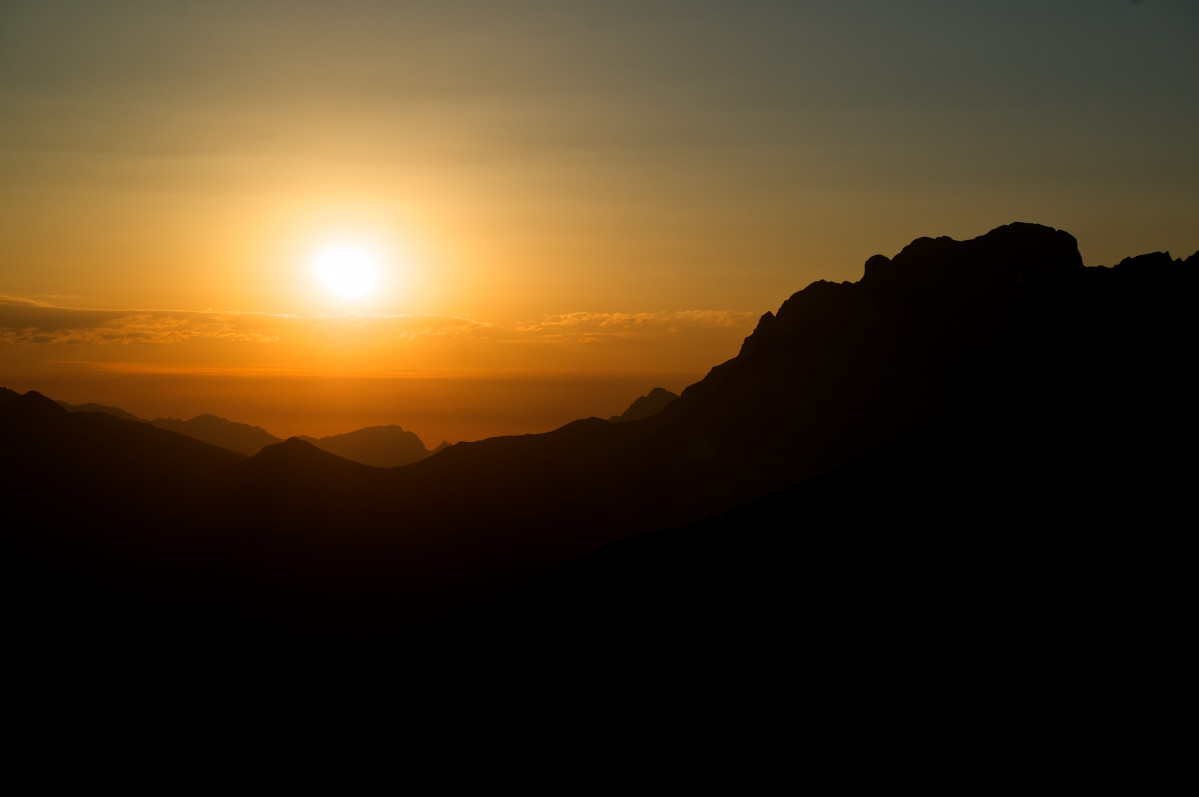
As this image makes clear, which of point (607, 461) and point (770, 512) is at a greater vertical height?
point (770, 512)

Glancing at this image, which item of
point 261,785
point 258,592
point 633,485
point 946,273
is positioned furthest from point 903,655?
point 946,273

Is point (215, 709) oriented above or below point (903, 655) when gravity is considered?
below

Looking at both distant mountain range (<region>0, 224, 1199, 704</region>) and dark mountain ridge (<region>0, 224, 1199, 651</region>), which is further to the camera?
dark mountain ridge (<region>0, 224, 1199, 651</region>)

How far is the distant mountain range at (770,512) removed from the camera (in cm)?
3262

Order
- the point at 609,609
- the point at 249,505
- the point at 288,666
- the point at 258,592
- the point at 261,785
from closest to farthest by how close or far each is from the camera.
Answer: the point at 261,785 < the point at 609,609 < the point at 288,666 < the point at 258,592 < the point at 249,505

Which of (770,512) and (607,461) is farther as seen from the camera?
(607,461)

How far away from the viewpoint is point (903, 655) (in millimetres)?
30375

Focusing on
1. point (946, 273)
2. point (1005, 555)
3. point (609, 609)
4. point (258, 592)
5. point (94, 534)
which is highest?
point (946, 273)

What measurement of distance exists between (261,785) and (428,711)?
8.03 meters

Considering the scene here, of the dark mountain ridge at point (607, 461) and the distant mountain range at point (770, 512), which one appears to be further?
the dark mountain ridge at point (607, 461)

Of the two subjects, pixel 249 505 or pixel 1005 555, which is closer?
pixel 1005 555

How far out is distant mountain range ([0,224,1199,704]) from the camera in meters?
32.6

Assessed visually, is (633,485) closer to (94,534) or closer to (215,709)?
(94,534)

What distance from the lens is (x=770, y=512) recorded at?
53.1 m
